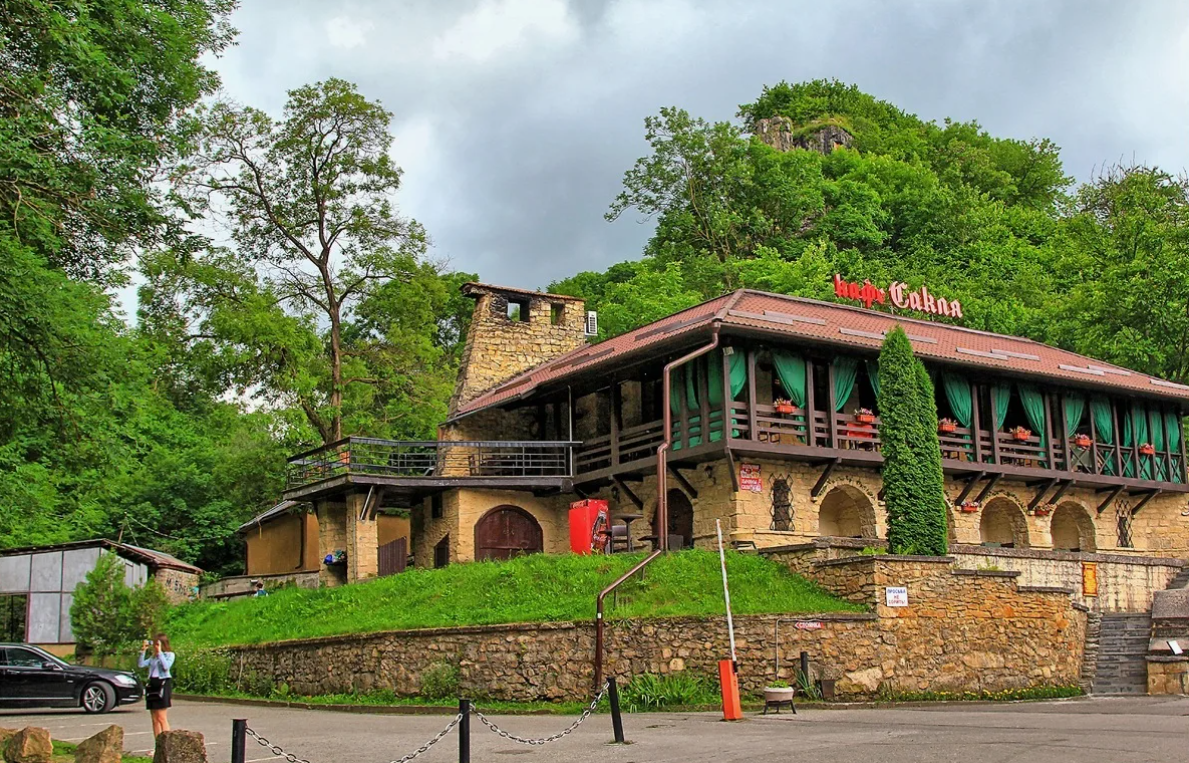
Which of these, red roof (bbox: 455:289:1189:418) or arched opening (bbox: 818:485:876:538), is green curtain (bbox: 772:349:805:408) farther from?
arched opening (bbox: 818:485:876:538)

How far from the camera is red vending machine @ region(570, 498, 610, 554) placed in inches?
1019

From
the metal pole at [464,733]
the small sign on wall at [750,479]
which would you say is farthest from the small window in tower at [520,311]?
the metal pole at [464,733]

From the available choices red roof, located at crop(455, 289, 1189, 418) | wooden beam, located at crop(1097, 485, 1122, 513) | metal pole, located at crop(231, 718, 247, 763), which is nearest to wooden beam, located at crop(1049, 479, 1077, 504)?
wooden beam, located at crop(1097, 485, 1122, 513)

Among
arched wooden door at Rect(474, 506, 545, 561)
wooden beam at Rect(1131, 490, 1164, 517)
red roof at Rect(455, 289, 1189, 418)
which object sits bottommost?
arched wooden door at Rect(474, 506, 545, 561)

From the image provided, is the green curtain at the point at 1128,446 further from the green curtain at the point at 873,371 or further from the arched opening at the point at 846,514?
the green curtain at the point at 873,371

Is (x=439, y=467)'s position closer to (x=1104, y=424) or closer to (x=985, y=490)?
(x=985, y=490)

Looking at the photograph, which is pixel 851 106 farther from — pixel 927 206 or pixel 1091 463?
pixel 1091 463

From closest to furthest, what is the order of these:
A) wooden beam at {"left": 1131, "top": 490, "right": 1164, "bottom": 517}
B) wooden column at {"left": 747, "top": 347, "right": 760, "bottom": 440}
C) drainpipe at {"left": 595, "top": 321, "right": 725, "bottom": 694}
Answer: drainpipe at {"left": 595, "top": 321, "right": 725, "bottom": 694} < wooden column at {"left": 747, "top": 347, "right": 760, "bottom": 440} < wooden beam at {"left": 1131, "top": 490, "right": 1164, "bottom": 517}

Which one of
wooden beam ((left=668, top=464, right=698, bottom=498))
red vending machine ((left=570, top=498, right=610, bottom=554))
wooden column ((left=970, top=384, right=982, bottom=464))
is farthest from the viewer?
wooden column ((left=970, top=384, right=982, bottom=464))

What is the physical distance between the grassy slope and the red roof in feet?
16.9

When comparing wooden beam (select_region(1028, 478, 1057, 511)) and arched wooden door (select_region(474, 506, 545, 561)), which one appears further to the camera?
wooden beam (select_region(1028, 478, 1057, 511))

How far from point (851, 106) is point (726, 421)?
2256 inches

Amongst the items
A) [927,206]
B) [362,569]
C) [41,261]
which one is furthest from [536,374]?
[927,206]

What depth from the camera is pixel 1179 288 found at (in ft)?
121
